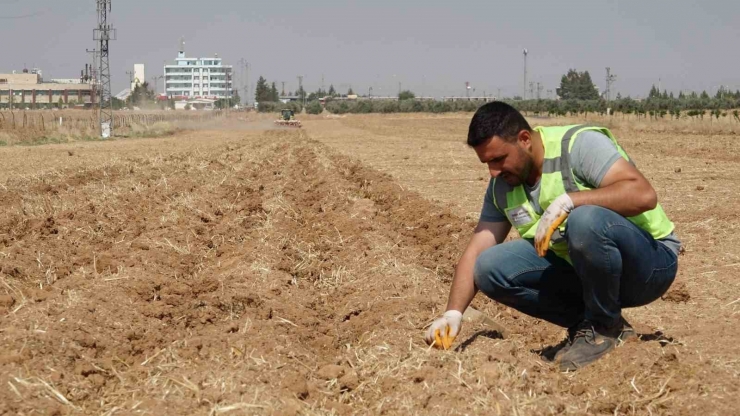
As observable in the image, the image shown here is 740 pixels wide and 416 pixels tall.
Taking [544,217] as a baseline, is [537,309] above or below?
below

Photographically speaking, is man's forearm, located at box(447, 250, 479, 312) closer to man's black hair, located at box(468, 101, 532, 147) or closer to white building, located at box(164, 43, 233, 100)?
man's black hair, located at box(468, 101, 532, 147)

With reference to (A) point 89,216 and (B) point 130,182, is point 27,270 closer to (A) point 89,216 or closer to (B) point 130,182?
(A) point 89,216

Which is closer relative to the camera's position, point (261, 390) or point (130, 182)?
point (261, 390)

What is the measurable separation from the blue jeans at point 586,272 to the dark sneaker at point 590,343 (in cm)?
6

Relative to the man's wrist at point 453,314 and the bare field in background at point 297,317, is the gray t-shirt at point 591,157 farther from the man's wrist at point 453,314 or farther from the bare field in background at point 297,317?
the bare field in background at point 297,317

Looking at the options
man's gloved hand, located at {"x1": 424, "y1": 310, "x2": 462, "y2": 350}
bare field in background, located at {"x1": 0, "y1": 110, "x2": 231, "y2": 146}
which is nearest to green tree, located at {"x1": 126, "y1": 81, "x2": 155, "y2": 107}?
bare field in background, located at {"x1": 0, "y1": 110, "x2": 231, "y2": 146}

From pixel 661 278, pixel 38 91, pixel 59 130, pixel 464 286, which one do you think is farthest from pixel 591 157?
pixel 38 91

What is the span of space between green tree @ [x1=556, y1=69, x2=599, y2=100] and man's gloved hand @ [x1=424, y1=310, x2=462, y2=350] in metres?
121

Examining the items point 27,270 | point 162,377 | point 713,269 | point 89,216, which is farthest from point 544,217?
point 89,216

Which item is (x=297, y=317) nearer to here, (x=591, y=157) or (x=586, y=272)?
(x=586, y=272)

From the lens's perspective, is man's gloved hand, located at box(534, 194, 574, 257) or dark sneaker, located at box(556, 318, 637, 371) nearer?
man's gloved hand, located at box(534, 194, 574, 257)

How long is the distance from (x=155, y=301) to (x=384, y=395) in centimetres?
258

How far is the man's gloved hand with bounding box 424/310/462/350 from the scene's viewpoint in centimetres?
485

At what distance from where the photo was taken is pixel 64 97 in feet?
375
